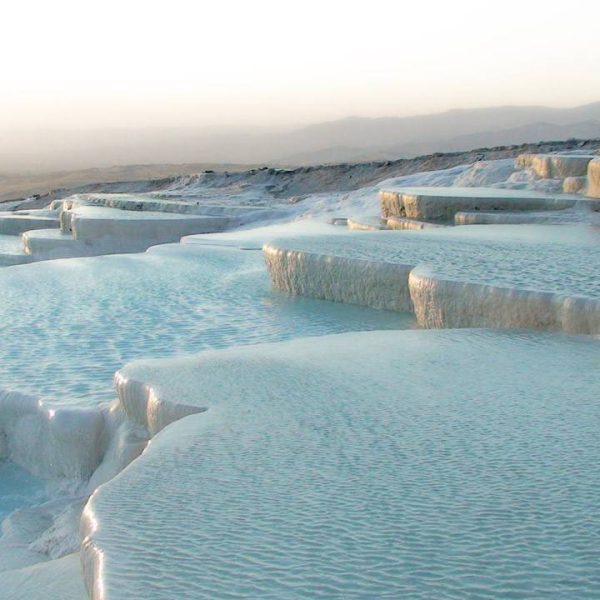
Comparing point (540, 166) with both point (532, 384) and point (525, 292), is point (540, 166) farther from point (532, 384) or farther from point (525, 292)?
point (532, 384)

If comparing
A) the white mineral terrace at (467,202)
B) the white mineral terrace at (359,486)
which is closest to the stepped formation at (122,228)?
the white mineral terrace at (467,202)

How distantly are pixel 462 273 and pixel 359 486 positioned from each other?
270 cm

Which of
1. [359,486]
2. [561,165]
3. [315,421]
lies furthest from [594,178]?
[359,486]

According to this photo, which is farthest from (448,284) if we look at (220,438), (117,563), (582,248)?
(117,563)

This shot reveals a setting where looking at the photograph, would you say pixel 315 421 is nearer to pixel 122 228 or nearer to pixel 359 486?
pixel 359 486

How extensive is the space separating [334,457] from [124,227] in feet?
32.2

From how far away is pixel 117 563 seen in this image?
186 cm

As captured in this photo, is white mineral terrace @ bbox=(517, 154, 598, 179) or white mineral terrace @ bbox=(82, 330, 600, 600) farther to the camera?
white mineral terrace @ bbox=(517, 154, 598, 179)

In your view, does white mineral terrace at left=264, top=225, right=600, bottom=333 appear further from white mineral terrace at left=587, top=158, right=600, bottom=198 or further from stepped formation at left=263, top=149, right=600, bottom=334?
white mineral terrace at left=587, top=158, right=600, bottom=198

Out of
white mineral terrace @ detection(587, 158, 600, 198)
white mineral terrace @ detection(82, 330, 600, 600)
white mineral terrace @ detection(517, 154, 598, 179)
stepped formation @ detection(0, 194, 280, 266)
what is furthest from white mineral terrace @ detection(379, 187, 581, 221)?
white mineral terrace @ detection(82, 330, 600, 600)

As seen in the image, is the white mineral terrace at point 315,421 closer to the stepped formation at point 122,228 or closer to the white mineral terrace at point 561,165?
the white mineral terrace at point 561,165

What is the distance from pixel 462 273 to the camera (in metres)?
4.76

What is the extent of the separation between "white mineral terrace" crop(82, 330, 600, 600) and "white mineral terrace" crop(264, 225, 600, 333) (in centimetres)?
62

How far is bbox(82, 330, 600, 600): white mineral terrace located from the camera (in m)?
1.74
